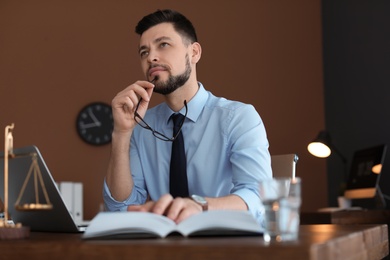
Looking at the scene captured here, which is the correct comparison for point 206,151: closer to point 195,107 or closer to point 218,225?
point 195,107

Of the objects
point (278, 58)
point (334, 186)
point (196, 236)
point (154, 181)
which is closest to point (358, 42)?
point (278, 58)

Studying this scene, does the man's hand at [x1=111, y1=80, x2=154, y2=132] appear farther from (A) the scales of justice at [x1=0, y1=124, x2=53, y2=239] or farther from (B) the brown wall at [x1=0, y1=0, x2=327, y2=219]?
(B) the brown wall at [x1=0, y1=0, x2=327, y2=219]

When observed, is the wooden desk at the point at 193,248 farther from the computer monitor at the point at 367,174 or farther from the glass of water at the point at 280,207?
the computer monitor at the point at 367,174

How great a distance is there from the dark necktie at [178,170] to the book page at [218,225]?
2.86 feet

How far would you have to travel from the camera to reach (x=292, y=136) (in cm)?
503

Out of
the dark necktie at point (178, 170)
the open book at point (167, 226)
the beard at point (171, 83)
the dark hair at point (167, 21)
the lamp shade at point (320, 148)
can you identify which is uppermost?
the dark hair at point (167, 21)

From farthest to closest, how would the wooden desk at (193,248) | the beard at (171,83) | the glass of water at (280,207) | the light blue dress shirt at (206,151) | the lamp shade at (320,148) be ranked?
→ the lamp shade at (320,148), the beard at (171,83), the light blue dress shirt at (206,151), the glass of water at (280,207), the wooden desk at (193,248)

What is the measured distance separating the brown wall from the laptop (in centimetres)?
365

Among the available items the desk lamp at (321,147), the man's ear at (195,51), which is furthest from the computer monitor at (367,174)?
the man's ear at (195,51)

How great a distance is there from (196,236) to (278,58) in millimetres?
4052

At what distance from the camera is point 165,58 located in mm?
2240

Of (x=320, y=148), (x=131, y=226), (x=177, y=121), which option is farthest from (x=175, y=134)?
(x=320, y=148)

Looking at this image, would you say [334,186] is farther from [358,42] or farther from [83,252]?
[83,252]

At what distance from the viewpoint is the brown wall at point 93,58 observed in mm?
5191
